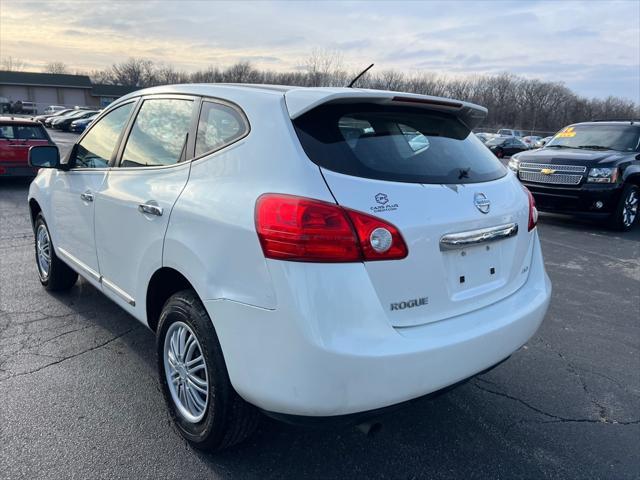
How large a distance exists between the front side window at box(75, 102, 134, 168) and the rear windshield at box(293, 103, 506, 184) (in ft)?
5.96

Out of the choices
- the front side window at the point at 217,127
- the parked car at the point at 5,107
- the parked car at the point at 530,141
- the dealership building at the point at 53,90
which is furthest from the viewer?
the dealership building at the point at 53,90

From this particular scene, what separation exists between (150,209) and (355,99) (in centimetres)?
125

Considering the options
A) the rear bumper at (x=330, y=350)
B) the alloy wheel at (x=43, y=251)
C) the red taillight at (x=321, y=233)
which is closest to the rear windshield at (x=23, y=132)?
the alloy wheel at (x=43, y=251)

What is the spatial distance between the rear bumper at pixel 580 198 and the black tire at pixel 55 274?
7621 millimetres

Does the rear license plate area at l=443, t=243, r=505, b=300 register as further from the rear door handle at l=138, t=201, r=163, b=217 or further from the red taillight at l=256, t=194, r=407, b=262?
the rear door handle at l=138, t=201, r=163, b=217

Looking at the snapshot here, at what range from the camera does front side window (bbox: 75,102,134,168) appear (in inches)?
136

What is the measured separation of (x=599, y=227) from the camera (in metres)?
9.30

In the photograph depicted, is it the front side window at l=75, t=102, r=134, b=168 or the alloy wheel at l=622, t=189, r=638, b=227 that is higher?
the front side window at l=75, t=102, r=134, b=168

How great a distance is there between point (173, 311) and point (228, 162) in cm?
80

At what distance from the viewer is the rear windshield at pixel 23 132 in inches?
448

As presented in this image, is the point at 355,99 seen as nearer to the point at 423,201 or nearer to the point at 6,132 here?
the point at 423,201

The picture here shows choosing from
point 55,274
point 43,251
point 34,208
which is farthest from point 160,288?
point 34,208

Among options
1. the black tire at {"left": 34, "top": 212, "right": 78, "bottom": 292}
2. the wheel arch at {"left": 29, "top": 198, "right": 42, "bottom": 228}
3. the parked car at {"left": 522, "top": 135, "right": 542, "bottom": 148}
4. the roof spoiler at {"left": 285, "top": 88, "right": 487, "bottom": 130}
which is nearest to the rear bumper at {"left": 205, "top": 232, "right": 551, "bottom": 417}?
the roof spoiler at {"left": 285, "top": 88, "right": 487, "bottom": 130}

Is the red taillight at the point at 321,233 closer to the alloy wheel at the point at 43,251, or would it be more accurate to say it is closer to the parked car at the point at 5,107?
the alloy wheel at the point at 43,251
